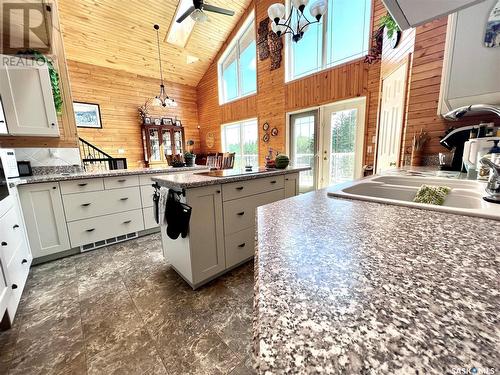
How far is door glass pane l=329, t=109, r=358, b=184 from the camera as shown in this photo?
391 centimetres

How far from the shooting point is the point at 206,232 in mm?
1718

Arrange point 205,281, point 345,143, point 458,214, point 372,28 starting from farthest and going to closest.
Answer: point 345,143 → point 372,28 → point 205,281 → point 458,214

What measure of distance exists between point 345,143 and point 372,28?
183 cm

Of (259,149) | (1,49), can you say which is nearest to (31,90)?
(1,49)

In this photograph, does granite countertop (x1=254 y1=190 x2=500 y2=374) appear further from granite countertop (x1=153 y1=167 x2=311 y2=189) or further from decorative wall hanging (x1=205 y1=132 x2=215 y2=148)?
decorative wall hanging (x1=205 y1=132 x2=215 y2=148)

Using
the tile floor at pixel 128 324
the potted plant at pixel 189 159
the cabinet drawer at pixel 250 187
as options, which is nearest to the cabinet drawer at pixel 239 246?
the tile floor at pixel 128 324

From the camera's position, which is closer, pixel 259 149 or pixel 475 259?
pixel 475 259

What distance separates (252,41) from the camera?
17.9 ft

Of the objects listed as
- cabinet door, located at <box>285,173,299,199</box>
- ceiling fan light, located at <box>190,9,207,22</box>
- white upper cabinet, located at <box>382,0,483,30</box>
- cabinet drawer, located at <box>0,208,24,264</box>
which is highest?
ceiling fan light, located at <box>190,9,207,22</box>

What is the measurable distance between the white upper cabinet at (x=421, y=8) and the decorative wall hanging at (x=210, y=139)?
634 centimetres

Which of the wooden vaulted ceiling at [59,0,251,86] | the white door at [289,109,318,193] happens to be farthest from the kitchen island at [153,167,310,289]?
the wooden vaulted ceiling at [59,0,251,86]

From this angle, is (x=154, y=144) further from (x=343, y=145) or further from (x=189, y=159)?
(x=343, y=145)

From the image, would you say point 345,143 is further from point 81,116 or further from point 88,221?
point 81,116

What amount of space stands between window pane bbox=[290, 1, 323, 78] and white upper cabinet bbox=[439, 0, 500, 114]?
3146 mm
